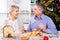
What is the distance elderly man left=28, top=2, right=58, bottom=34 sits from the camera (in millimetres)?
1211

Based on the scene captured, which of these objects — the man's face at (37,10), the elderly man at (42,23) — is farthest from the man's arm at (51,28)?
the man's face at (37,10)

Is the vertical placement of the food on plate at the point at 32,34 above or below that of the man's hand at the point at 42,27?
below

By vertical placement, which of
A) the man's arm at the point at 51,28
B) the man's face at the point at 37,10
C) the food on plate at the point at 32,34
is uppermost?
the man's face at the point at 37,10

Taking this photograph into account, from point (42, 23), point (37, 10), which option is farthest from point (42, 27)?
point (37, 10)

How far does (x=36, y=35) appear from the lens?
122cm

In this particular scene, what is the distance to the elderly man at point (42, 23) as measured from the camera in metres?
1.21

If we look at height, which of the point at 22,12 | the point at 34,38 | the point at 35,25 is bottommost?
the point at 34,38

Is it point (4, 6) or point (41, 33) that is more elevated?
point (4, 6)

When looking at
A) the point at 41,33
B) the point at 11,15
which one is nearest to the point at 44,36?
the point at 41,33

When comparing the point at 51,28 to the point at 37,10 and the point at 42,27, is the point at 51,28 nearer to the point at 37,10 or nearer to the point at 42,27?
the point at 42,27

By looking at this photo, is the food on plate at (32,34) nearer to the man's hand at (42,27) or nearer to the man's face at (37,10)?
the man's hand at (42,27)

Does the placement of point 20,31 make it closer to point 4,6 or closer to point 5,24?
point 5,24

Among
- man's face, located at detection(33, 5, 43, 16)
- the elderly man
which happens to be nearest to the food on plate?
the elderly man

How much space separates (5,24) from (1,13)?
0.30ft
